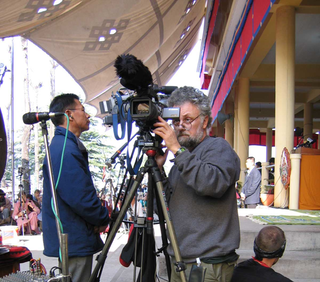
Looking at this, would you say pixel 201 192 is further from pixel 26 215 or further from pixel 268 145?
pixel 268 145

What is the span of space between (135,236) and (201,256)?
0.56 m

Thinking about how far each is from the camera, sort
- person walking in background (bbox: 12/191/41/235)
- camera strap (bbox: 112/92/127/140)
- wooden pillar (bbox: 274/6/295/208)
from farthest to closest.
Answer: person walking in background (bbox: 12/191/41/235)
wooden pillar (bbox: 274/6/295/208)
camera strap (bbox: 112/92/127/140)

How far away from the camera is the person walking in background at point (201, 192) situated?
4.46ft

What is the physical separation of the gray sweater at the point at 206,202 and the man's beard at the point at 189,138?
0.04 metres

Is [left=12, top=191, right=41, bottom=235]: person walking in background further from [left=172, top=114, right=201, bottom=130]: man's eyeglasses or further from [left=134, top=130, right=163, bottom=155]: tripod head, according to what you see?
[left=172, top=114, right=201, bottom=130]: man's eyeglasses

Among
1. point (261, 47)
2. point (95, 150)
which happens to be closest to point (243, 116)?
point (261, 47)

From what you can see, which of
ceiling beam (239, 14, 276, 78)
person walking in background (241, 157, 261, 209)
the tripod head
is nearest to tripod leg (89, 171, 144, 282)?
the tripod head

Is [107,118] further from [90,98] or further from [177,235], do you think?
[90,98]

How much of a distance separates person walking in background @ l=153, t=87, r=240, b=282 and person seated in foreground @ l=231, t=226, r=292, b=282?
25 cm

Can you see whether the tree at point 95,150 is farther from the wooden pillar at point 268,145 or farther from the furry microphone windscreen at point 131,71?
the furry microphone windscreen at point 131,71

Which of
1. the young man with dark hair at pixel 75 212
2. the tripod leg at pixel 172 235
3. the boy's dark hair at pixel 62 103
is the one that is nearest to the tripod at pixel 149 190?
the tripod leg at pixel 172 235

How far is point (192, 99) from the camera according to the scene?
5.06 feet

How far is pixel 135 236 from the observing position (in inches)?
73.4

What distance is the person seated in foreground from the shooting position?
1.64 m
